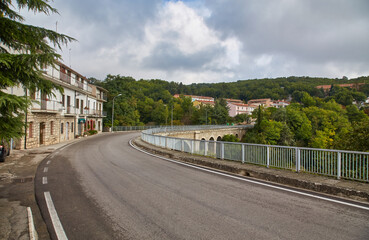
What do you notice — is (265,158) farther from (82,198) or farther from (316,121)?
(316,121)

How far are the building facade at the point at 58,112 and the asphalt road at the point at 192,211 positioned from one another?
8.46m

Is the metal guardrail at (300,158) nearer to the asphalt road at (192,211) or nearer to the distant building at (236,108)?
the asphalt road at (192,211)

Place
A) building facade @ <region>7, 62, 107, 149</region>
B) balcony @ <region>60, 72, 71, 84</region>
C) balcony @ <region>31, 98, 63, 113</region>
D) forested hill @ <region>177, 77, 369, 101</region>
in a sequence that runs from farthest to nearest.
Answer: forested hill @ <region>177, 77, 369, 101</region> < balcony @ <region>60, 72, 71, 84</region> < balcony @ <region>31, 98, 63, 113</region> < building facade @ <region>7, 62, 107, 149</region>

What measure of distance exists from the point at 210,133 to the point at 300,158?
172 feet

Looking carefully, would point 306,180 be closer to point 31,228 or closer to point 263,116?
point 31,228

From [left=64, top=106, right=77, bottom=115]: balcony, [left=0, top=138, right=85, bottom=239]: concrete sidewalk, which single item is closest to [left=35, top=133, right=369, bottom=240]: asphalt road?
[left=0, top=138, right=85, bottom=239]: concrete sidewalk

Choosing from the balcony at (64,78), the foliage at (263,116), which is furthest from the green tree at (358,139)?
the foliage at (263,116)

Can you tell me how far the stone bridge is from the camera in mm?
49069

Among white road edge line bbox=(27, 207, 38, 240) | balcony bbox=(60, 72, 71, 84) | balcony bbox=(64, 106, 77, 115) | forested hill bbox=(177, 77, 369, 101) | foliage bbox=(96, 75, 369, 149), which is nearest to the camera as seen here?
white road edge line bbox=(27, 207, 38, 240)

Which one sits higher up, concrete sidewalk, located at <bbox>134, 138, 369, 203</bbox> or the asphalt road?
concrete sidewalk, located at <bbox>134, 138, 369, 203</bbox>

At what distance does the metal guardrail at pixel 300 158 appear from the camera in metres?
6.39

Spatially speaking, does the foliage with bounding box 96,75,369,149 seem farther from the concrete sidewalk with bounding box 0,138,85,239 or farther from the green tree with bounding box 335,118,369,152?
the concrete sidewalk with bounding box 0,138,85,239

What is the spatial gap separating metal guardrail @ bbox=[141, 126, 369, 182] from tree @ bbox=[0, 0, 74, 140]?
7128mm

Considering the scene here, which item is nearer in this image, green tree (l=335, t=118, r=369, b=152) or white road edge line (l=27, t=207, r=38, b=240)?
white road edge line (l=27, t=207, r=38, b=240)
